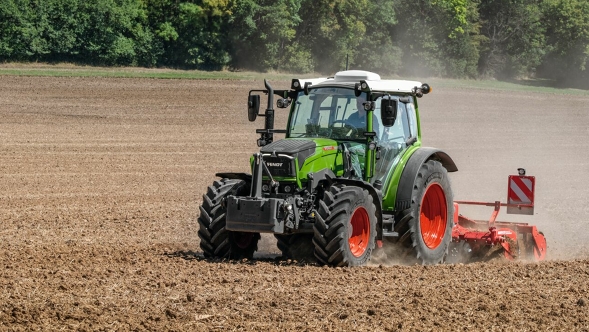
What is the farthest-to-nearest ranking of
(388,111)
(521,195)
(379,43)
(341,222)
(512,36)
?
(512,36) → (379,43) → (521,195) → (388,111) → (341,222)

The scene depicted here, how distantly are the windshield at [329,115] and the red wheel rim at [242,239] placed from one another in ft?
4.04

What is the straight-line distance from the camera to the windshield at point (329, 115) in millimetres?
10562

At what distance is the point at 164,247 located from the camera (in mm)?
11734

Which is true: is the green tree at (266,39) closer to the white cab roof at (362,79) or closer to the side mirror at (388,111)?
the white cab roof at (362,79)

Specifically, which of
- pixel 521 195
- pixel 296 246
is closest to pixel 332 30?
pixel 521 195

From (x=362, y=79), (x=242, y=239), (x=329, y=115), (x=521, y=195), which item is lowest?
(x=242, y=239)

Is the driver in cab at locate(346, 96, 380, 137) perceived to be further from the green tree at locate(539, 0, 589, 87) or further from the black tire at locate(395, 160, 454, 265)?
the green tree at locate(539, 0, 589, 87)

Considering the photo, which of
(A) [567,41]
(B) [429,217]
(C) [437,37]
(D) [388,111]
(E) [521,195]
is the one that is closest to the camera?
(D) [388,111]

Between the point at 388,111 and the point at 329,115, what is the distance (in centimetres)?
91

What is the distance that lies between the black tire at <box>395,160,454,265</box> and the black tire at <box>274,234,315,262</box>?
1.04 m

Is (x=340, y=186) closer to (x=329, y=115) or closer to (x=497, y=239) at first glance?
(x=329, y=115)

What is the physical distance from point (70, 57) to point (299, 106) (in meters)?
31.6

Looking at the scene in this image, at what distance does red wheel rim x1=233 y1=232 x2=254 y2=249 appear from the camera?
34.6 feet

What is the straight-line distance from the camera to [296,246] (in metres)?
11.0
